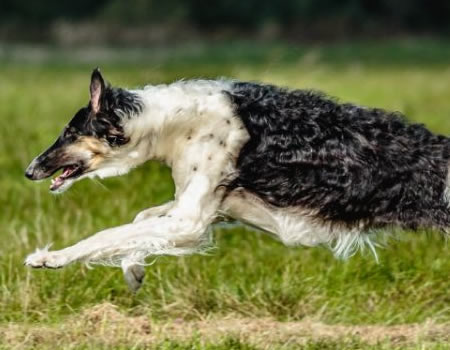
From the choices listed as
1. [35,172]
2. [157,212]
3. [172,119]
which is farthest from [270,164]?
[35,172]

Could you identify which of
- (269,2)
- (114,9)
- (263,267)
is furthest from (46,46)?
(263,267)

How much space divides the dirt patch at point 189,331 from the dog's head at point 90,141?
727mm

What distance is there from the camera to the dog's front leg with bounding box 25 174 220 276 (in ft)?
19.1

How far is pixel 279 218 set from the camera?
20.0ft

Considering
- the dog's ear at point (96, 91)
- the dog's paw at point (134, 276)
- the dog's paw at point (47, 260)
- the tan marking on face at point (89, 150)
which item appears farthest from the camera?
the dog's paw at point (134, 276)

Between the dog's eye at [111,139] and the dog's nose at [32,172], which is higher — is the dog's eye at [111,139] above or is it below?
above

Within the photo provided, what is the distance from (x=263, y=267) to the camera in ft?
24.1

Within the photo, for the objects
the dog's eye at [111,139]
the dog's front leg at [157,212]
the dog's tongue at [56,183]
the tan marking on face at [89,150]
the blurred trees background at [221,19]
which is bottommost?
the dog's front leg at [157,212]

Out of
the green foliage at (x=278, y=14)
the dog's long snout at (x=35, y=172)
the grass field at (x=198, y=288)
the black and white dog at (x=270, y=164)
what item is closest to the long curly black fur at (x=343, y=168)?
the black and white dog at (x=270, y=164)

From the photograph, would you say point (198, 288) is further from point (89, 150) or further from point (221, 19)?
point (221, 19)

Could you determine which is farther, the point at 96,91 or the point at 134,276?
the point at 134,276

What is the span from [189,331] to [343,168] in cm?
119

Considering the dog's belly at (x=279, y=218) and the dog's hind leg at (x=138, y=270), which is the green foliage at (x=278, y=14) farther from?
the dog's belly at (x=279, y=218)

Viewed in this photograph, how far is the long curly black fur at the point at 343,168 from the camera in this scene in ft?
19.7
